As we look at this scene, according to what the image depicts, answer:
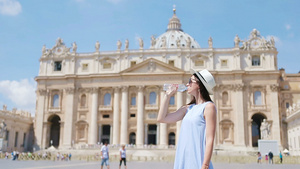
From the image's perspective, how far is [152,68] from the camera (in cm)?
5194

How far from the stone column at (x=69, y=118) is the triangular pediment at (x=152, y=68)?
9.83 m

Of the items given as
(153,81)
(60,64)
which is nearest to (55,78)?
(60,64)

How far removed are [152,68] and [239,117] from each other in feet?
50.4

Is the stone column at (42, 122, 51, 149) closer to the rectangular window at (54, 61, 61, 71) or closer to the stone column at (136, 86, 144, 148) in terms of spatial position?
the rectangular window at (54, 61, 61, 71)

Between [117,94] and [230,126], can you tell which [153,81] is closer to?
[117,94]

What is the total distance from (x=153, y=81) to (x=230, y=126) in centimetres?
1386

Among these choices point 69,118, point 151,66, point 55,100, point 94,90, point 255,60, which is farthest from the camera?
point 55,100

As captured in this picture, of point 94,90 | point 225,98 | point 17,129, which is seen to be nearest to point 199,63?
point 225,98

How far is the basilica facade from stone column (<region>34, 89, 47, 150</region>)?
16 centimetres

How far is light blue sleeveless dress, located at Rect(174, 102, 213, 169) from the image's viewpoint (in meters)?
4.01

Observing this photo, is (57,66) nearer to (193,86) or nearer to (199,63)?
(199,63)

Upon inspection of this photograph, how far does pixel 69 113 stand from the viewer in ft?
176

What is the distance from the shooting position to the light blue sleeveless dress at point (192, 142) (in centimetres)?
401

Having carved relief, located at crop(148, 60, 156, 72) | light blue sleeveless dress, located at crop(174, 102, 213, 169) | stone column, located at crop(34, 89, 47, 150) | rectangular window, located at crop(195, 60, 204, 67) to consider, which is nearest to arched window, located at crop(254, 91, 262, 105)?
rectangular window, located at crop(195, 60, 204, 67)
